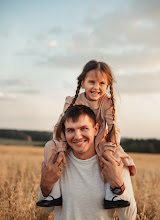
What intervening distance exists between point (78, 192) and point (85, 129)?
793 millimetres

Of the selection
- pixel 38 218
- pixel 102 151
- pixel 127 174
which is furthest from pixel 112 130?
pixel 38 218

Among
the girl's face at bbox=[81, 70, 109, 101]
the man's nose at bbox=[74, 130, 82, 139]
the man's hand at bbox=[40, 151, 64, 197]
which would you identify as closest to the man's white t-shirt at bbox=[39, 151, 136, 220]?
the man's hand at bbox=[40, 151, 64, 197]

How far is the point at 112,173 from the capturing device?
3438mm

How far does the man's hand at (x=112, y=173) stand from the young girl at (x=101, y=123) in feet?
0.23

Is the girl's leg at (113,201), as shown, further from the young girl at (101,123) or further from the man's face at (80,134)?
the man's face at (80,134)

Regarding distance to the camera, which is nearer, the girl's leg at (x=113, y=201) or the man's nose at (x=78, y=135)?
the girl's leg at (x=113, y=201)

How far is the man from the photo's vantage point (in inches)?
137

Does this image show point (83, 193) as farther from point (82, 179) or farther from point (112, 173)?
point (112, 173)

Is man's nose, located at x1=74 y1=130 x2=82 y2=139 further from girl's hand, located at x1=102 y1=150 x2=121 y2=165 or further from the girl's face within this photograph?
the girl's face

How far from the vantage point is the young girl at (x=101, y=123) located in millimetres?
3484

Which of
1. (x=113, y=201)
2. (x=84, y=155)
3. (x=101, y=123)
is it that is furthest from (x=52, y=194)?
(x=101, y=123)

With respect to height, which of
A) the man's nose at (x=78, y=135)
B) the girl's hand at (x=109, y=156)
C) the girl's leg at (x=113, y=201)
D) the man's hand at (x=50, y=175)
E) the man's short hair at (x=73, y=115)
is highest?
the man's short hair at (x=73, y=115)

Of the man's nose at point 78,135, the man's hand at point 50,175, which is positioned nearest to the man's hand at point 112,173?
the man's nose at point 78,135

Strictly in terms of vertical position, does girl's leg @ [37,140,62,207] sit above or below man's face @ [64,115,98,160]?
below
